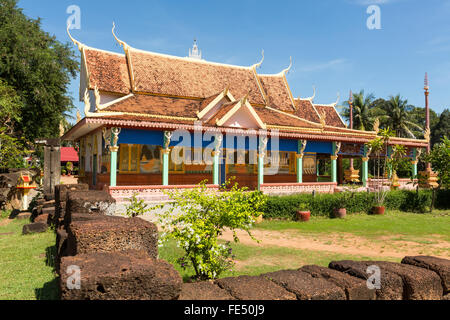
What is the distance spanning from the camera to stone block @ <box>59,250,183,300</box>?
8.60ft

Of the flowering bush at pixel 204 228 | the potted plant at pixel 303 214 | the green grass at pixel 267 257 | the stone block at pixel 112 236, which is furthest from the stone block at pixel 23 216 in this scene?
the potted plant at pixel 303 214

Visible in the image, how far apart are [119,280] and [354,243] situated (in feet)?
28.3

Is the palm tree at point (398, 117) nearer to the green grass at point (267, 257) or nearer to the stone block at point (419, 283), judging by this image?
the green grass at point (267, 257)

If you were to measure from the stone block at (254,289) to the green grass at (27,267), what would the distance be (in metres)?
2.76

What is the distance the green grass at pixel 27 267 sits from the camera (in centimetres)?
470

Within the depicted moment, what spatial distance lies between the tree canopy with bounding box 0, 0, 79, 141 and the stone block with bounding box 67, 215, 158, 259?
67.5 feet

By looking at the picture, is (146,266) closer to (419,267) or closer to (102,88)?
(419,267)

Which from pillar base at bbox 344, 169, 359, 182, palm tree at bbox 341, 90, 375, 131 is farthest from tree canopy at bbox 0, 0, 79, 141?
palm tree at bbox 341, 90, 375, 131

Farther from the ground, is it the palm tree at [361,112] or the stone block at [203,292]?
the palm tree at [361,112]

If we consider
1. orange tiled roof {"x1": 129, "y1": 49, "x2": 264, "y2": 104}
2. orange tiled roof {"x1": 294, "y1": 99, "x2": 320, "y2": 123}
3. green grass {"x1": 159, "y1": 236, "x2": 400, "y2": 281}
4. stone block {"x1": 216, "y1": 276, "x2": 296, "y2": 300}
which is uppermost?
orange tiled roof {"x1": 129, "y1": 49, "x2": 264, "y2": 104}

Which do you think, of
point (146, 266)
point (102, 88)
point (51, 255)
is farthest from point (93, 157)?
point (146, 266)

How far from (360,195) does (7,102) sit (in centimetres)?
2136

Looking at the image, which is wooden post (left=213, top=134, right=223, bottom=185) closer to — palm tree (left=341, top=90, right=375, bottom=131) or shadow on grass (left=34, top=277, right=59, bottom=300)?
shadow on grass (left=34, top=277, right=59, bottom=300)

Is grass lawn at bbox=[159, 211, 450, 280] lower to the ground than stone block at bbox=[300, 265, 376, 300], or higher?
Answer: lower
